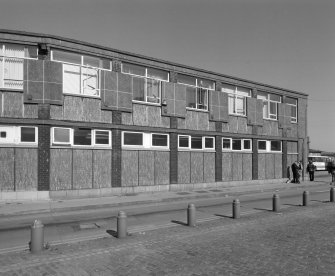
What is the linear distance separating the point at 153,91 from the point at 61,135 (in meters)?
6.46

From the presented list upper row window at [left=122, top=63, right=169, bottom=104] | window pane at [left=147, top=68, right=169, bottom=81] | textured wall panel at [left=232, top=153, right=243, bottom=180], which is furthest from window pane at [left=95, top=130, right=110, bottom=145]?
textured wall panel at [left=232, top=153, right=243, bottom=180]

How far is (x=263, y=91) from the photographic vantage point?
29.4m

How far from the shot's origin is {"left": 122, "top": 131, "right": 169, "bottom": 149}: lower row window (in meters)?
20.2

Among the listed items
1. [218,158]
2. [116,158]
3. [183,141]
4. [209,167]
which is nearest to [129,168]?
[116,158]

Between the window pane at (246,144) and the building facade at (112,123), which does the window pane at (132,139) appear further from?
the window pane at (246,144)

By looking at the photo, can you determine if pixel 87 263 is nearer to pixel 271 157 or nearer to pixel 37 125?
pixel 37 125

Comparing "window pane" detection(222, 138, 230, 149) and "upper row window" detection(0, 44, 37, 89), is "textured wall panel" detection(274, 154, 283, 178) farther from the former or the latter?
"upper row window" detection(0, 44, 37, 89)

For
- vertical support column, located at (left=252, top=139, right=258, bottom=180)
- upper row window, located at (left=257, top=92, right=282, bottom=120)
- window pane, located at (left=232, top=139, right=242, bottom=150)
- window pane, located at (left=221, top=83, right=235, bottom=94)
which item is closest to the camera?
window pane, located at (left=232, top=139, right=242, bottom=150)

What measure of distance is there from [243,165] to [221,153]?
270 centimetres

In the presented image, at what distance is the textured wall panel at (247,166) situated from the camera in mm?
26641

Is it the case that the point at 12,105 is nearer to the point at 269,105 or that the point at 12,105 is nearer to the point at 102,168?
the point at 102,168

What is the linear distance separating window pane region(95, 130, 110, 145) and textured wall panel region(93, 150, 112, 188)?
489 millimetres

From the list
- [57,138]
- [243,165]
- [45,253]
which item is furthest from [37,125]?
[243,165]

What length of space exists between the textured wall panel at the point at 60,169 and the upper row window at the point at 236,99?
13.0m
